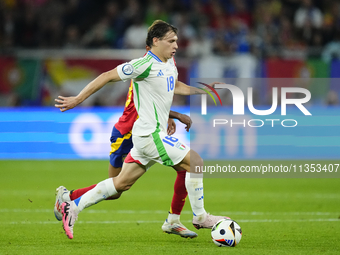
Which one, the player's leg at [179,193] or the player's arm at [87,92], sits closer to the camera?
the player's arm at [87,92]

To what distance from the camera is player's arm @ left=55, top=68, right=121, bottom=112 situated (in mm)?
4848

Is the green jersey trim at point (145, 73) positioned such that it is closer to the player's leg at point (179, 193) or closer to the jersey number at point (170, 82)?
the jersey number at point (170, 82)

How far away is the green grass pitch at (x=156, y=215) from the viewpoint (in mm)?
5262

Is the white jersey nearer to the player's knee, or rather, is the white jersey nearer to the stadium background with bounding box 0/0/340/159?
the player's knee

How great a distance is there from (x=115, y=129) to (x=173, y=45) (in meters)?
1.37

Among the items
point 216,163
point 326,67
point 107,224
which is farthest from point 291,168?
point 107,224

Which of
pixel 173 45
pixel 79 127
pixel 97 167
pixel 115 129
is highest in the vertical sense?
pixel 173 45

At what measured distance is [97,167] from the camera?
12.2 m

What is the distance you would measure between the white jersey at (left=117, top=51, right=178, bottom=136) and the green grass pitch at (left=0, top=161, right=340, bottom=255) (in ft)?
3.78

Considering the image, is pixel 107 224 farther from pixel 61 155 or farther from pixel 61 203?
pixel 61 155

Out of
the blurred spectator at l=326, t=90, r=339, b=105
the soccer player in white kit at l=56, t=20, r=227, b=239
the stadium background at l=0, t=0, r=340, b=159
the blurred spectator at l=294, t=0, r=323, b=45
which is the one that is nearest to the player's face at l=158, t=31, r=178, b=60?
the soccer player in white kit at l=56, t=20, r=227, b=239

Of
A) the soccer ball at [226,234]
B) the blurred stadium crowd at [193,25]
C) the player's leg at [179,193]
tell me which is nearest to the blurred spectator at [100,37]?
the blurred stadium crowd at [193,25]

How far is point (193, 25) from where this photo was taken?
632 inches

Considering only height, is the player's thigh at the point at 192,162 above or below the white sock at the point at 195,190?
above
